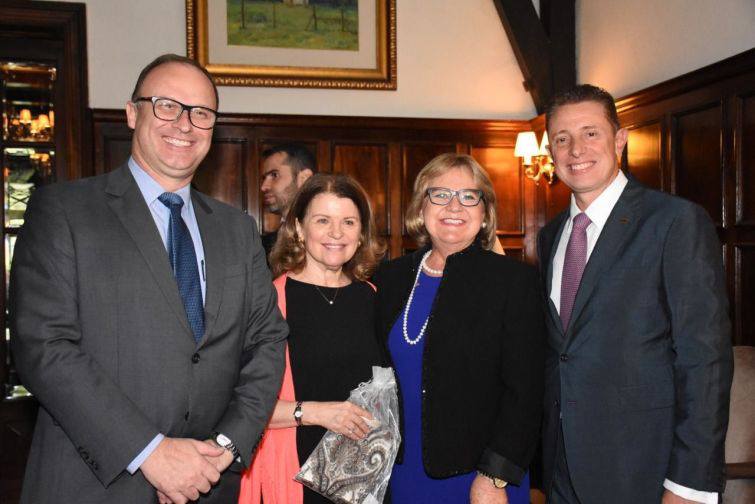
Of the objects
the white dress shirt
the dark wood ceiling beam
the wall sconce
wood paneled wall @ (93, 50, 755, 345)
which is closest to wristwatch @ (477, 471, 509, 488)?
the white dress shirt

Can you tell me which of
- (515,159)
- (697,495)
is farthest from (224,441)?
(515,159)

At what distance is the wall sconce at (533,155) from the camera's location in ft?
18.0

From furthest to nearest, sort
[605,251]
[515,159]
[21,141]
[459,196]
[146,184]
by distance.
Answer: [515,159]
[21,141]
[459,196]
[605,251]
[146,184]

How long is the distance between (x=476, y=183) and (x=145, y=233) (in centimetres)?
108

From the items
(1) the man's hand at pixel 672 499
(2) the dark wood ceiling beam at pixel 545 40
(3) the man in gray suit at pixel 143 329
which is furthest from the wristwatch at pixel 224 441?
(2) the dark wood ceiling beam at pixel 545 40

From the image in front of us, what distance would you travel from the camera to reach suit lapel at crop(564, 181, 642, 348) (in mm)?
1899

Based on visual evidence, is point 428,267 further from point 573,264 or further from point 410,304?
point 573,264

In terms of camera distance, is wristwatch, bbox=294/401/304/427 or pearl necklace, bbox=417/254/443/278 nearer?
wristwatch, bbox=294/401/304/427

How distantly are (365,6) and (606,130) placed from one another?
3.85 m

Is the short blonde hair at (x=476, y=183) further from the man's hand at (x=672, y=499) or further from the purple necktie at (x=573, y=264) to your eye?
the man's hand at (x=672, y=499)

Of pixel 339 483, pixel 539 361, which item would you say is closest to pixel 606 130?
pixel 539 361

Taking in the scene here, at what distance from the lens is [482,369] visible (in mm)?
1986

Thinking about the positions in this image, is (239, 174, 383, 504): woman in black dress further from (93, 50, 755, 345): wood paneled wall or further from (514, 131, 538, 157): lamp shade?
(514, 131, 538, 157): lamp shade

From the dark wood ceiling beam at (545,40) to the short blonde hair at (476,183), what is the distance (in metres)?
3.61
